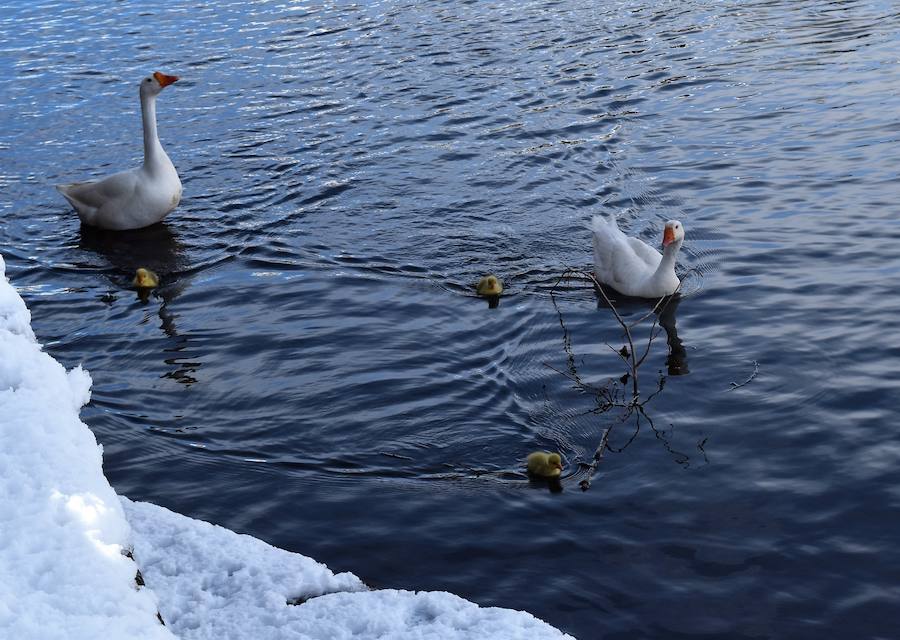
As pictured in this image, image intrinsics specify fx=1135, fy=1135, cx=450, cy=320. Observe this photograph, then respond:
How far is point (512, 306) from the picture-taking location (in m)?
10.8

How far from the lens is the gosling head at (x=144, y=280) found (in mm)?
11688

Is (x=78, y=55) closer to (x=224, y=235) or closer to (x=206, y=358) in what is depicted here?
(x=224, y=235)

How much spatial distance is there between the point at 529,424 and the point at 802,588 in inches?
102

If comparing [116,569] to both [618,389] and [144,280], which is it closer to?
[618,389]

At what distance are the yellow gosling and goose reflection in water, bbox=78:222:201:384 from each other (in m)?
3.95

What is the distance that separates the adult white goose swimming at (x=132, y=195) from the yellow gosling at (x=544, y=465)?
23.5ft

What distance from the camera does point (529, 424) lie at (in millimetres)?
8602

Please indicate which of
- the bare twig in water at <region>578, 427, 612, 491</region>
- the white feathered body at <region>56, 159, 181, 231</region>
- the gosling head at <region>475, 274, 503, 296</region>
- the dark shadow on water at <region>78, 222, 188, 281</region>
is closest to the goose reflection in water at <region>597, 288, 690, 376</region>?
the gosling head at <region>475, 274, 503, 296</region>

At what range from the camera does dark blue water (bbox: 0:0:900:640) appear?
7070mm

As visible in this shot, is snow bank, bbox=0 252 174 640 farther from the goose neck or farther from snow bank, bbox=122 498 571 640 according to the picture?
the goose neck

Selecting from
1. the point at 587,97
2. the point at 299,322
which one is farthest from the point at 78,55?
the point at 299,322

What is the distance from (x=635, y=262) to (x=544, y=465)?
3.98 metres

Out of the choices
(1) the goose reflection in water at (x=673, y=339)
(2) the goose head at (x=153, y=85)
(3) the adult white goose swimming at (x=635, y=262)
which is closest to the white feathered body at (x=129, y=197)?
(2) the goose head at (x=153, y=85)

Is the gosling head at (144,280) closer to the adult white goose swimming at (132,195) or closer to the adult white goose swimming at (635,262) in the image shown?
the adult white goose swimming at (132,195)
